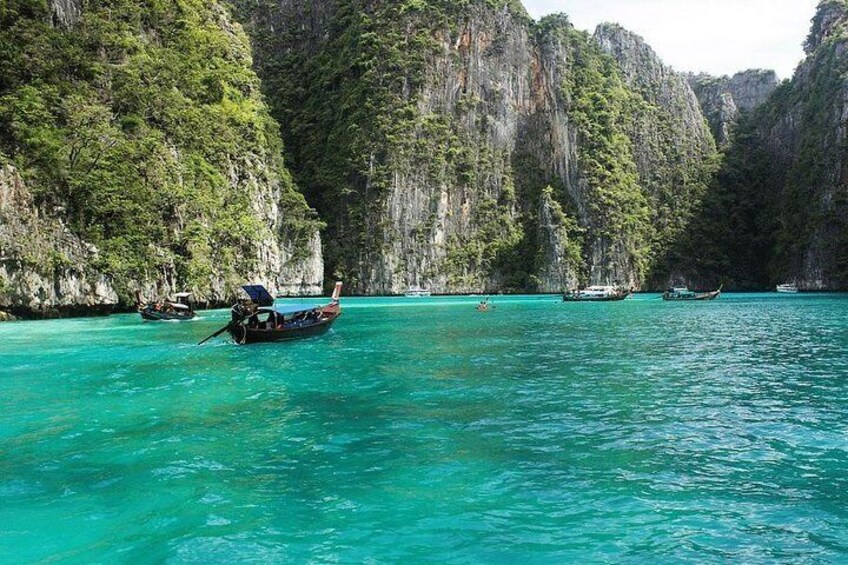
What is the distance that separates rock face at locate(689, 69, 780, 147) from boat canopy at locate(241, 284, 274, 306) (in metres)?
148

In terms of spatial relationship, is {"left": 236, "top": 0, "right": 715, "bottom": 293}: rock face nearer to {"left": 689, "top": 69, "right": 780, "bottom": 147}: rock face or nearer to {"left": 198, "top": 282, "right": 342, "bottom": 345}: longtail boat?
{"left": 689, "top": 69, "right": 780, "bottom": 147}: rock face

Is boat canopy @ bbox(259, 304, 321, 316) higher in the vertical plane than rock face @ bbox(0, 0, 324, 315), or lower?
lower

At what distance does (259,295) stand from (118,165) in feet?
78.6

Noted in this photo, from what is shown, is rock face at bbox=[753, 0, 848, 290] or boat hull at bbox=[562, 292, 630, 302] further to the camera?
rock face at bbox=[753, 0, 848, 290]

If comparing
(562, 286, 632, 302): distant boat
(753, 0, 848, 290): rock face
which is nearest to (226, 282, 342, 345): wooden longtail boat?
(562, 286, 632, 302): distant boat

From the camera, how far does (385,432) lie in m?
12.7

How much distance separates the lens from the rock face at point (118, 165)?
43.7m

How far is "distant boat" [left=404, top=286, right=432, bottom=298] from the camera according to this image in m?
110

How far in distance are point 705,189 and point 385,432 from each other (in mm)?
138767

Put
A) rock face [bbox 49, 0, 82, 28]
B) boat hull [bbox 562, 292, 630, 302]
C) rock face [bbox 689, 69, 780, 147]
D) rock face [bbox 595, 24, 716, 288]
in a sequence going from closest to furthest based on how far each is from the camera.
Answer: rock face [bbox 49, 0, 82, 28], boat hull [bbox 562, 292, 630, 302], rock face [bbox 595, 24, 716, 288], rock face [bbox 689, 69, 780, 147]

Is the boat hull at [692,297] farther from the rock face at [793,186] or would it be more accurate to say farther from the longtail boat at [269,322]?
the longtail boat at [269,322]

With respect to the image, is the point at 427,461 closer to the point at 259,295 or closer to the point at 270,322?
the point at 270,322

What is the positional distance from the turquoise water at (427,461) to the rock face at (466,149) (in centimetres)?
9430

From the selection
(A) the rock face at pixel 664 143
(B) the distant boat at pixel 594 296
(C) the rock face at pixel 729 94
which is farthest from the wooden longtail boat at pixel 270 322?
(C) the rock face at pixel 729 94
